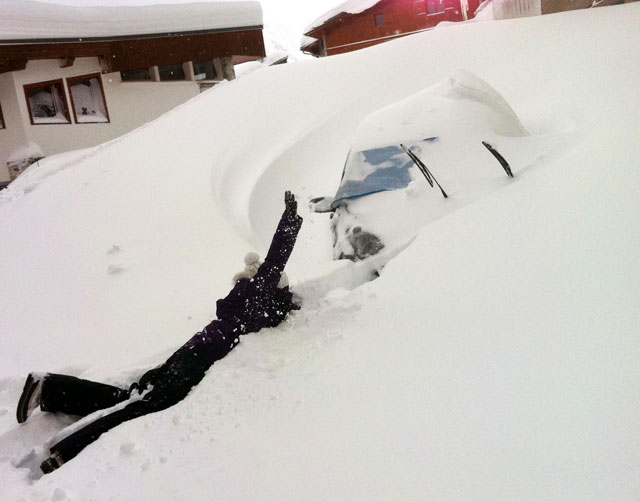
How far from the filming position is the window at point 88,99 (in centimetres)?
1358

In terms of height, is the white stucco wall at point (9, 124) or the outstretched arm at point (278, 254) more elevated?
the white stucco wall at point (9, 124)

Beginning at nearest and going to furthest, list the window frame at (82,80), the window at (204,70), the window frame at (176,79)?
the window frame at (82,80) → the window frame at (176,79) → the window at (204,70)

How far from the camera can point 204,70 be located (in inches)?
667

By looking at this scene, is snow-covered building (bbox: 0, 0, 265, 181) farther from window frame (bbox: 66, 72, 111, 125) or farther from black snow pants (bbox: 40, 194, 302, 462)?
black snow pants (bbox: 40, 194, 302, 462)

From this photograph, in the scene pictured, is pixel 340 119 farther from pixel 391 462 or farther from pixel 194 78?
pixel 194 78

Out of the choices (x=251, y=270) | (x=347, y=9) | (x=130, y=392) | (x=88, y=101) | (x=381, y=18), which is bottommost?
(x=130, y=392)

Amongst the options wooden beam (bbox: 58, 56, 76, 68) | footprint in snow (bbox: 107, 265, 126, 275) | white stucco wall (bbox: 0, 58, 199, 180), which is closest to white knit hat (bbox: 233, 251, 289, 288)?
footprint in snow (bbox: 107, 265, 126, 275)

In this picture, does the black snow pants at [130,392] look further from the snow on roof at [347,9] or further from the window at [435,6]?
the window at [435,6]

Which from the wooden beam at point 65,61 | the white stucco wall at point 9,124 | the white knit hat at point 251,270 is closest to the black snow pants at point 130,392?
the white knit hat at point 251,270

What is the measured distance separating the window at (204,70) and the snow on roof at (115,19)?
50.6 inches

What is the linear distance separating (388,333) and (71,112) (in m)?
13.2

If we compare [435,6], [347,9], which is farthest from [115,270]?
[435,6]

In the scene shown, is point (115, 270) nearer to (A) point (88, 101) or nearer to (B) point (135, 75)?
(A) point (88, 101)

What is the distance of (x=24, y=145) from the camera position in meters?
12.1
